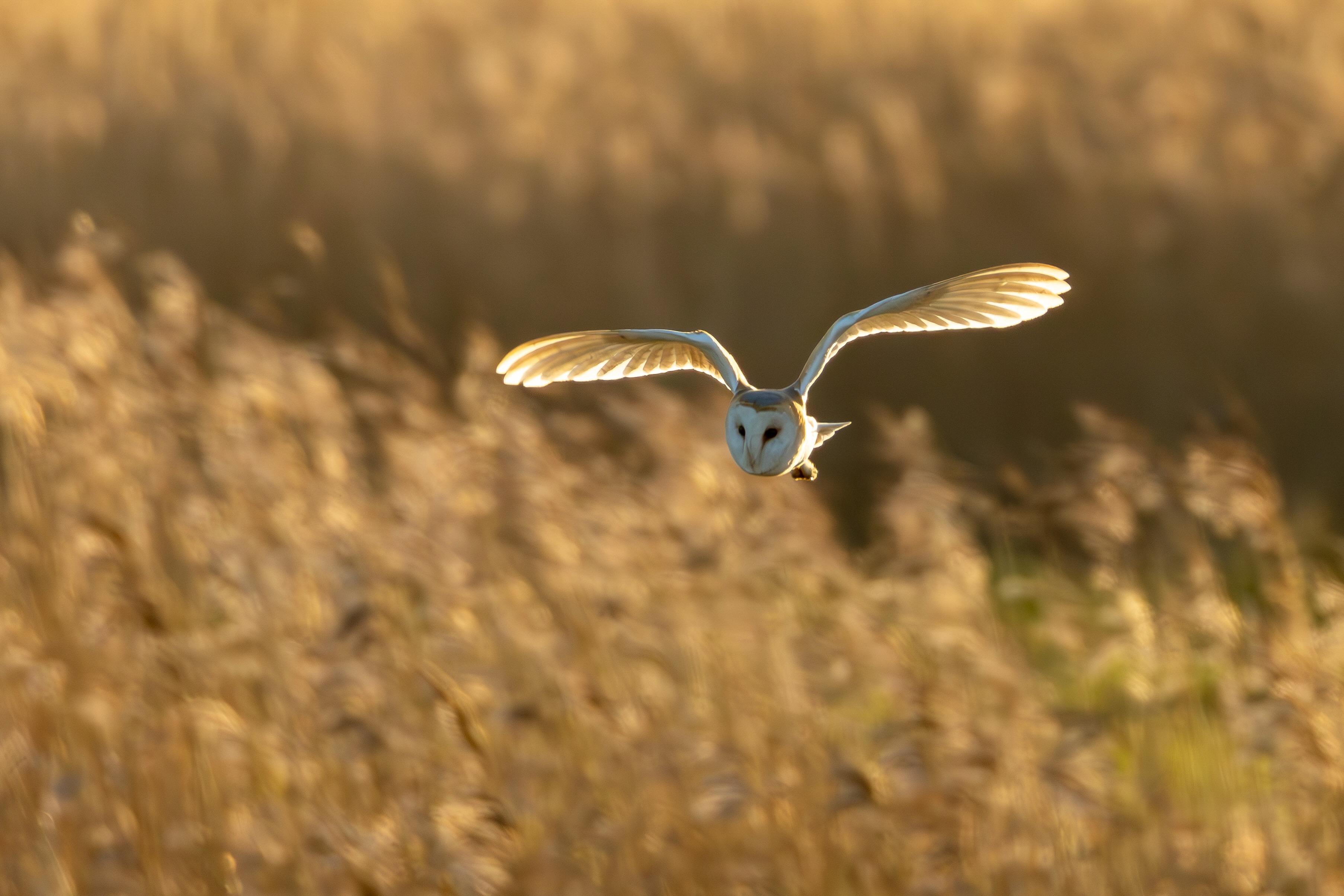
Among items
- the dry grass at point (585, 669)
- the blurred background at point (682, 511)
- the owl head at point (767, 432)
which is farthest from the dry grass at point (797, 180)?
the owl head at point (767, 432)

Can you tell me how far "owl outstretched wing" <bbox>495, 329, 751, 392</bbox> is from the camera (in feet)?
1.78

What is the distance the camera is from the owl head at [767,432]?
1.55 ft

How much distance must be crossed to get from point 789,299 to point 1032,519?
1.32m

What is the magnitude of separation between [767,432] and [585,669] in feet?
5.18

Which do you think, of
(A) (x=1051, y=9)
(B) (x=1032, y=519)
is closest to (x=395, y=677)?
(B) (x=1032, y=519)

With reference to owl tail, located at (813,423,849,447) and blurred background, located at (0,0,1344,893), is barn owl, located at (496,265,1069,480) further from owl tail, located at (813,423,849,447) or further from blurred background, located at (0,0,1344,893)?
blurred background, located at (0,0,1344,893)

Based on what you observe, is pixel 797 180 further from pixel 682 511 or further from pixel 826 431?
pixel 826 431

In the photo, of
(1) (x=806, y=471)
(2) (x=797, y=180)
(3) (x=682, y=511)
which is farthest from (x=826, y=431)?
(2) (x=797, y=180)

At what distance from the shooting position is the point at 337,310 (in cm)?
353

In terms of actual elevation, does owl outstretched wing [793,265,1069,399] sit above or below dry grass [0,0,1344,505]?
below

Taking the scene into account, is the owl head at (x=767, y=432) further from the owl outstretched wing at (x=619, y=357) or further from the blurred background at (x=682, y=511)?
the blurred background at (x=682, y=511)

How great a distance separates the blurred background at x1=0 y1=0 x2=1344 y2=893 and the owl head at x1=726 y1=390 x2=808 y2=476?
1087mm

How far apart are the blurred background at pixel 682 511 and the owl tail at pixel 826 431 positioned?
3.28 ft

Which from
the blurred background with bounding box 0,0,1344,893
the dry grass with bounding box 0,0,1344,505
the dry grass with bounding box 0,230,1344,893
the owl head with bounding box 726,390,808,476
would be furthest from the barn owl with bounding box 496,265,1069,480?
the dry grass with bounding box 0,0,1344,505
